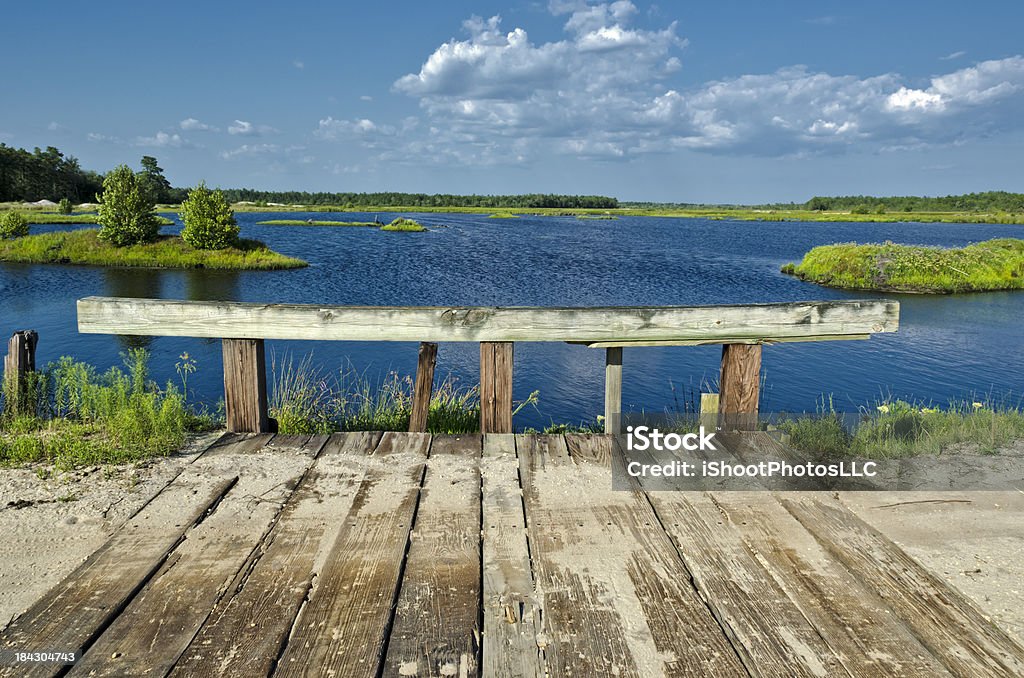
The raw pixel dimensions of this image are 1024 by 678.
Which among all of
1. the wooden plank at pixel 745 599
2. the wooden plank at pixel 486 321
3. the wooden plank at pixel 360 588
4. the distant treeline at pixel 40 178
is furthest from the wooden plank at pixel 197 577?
the distant treeline at pixel 40 178

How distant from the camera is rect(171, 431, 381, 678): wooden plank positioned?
6.68 feet

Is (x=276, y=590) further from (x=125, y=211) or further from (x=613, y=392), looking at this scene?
(x=125, y=211)

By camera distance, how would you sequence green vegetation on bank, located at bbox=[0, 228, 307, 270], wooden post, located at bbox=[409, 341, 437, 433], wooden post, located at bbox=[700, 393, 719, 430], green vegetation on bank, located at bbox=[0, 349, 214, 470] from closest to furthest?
green vegetation on bank, located at bbox=[0, 349, 214, 470] → wooden post, located at bbox=[700, 393, 719, 430] → wooden post, located at bbox=[409, 341, 437, 433] → green vegetation on bank, located at bbox=[0, 228, 307, 270]

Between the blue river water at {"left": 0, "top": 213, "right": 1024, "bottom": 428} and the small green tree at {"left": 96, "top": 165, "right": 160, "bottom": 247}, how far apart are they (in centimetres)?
375

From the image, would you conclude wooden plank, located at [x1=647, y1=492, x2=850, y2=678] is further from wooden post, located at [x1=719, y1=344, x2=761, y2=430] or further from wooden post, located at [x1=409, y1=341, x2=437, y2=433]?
wooden post, located at [x1=409, y1=341, x2=437, y2=433]

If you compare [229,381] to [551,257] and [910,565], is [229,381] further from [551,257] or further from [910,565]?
[551,257]

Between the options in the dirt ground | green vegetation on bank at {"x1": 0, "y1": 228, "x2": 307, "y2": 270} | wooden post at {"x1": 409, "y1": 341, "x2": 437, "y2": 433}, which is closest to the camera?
the dirt ground

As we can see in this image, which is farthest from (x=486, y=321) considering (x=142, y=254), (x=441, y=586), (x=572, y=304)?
(x=142, y=254)

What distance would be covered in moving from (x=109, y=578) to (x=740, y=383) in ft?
11.4

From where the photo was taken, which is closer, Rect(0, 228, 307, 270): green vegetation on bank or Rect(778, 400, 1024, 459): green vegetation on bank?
Rect(778, 400, 1024, 459): green vegetation on bank

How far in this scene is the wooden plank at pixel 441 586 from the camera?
205 centimetres

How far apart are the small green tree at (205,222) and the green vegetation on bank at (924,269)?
3096 cm

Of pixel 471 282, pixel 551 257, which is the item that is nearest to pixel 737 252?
pixel 551 257

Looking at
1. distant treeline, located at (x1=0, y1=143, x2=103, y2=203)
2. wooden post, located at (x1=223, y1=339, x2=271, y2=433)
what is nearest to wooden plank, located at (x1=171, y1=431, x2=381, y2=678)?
wooden post, located at (x1=223, y1=339, x2=271, y2=433)
